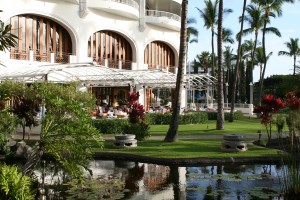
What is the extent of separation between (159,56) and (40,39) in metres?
14.4

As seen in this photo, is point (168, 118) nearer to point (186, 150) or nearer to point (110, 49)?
point (110, 49)

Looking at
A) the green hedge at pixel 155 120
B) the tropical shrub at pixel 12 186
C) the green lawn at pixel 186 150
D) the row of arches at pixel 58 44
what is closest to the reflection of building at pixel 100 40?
the row of arches at pixel 58 44

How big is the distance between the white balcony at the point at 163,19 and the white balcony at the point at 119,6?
225cm

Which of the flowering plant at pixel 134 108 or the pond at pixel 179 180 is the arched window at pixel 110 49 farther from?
the pond at pixel 179 180


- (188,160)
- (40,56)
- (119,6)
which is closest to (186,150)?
(188,160)

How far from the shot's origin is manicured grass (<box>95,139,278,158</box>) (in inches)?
537

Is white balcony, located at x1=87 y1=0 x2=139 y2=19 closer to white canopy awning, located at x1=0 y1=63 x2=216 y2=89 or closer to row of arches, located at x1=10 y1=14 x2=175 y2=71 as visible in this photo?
row of arches, located at x1=10 y1=14 x2=175 y2=71

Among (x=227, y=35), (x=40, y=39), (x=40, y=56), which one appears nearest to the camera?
(x=40, y=56)

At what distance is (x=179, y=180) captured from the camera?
1067 centimetres

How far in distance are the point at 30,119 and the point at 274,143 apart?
9.88 meters

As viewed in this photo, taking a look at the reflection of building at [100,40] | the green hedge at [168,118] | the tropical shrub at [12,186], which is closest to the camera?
the tropical shrub at [12,186]

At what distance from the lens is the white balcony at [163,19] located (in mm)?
37375

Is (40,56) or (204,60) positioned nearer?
(40,56)

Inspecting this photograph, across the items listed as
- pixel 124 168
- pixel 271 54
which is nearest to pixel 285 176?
pixel 124 168
